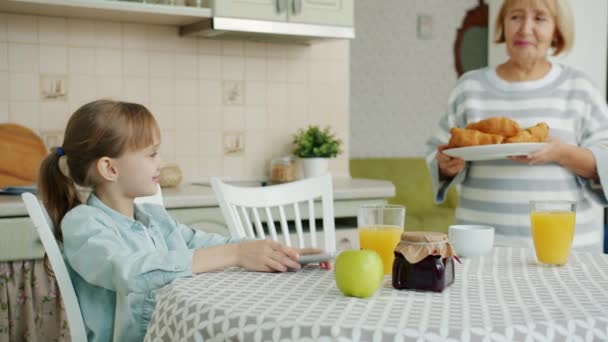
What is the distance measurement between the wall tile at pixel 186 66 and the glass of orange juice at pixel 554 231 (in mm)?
2032

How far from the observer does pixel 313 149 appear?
326 cm

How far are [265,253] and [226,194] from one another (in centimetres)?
52

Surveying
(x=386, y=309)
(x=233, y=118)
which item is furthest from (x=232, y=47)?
(x=386, y=309)

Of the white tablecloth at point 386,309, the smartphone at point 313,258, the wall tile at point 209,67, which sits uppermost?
the wall tile at point 209,67

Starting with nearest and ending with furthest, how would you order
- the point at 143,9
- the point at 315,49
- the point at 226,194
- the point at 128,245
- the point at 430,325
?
the point at 430,325, the point at 128,245, the point at 226,194, the point at 143,9, the point at 315,49

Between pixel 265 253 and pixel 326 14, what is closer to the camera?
pixel 265 253

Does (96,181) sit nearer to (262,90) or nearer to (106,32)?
(106,32)

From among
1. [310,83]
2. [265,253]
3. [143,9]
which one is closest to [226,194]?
[265,253]

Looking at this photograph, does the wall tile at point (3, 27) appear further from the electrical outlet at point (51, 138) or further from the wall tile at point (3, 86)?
the electrical outlet at point (51, 138)

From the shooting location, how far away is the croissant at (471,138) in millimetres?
1919

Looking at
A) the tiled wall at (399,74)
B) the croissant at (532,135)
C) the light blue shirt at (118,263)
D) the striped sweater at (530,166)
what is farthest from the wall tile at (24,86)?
the tiled wall at (399,74)

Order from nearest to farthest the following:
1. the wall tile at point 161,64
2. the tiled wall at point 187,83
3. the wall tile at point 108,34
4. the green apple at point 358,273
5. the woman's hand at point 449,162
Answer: the green apple at point 358,273, the woman's hand at point 449,162, the tiled wall at point 187,83, the wall tile at point 108,34, the wall tile at point 161,64

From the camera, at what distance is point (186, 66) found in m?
3.16

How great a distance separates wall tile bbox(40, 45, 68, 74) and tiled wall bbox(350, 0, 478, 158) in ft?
7.37
